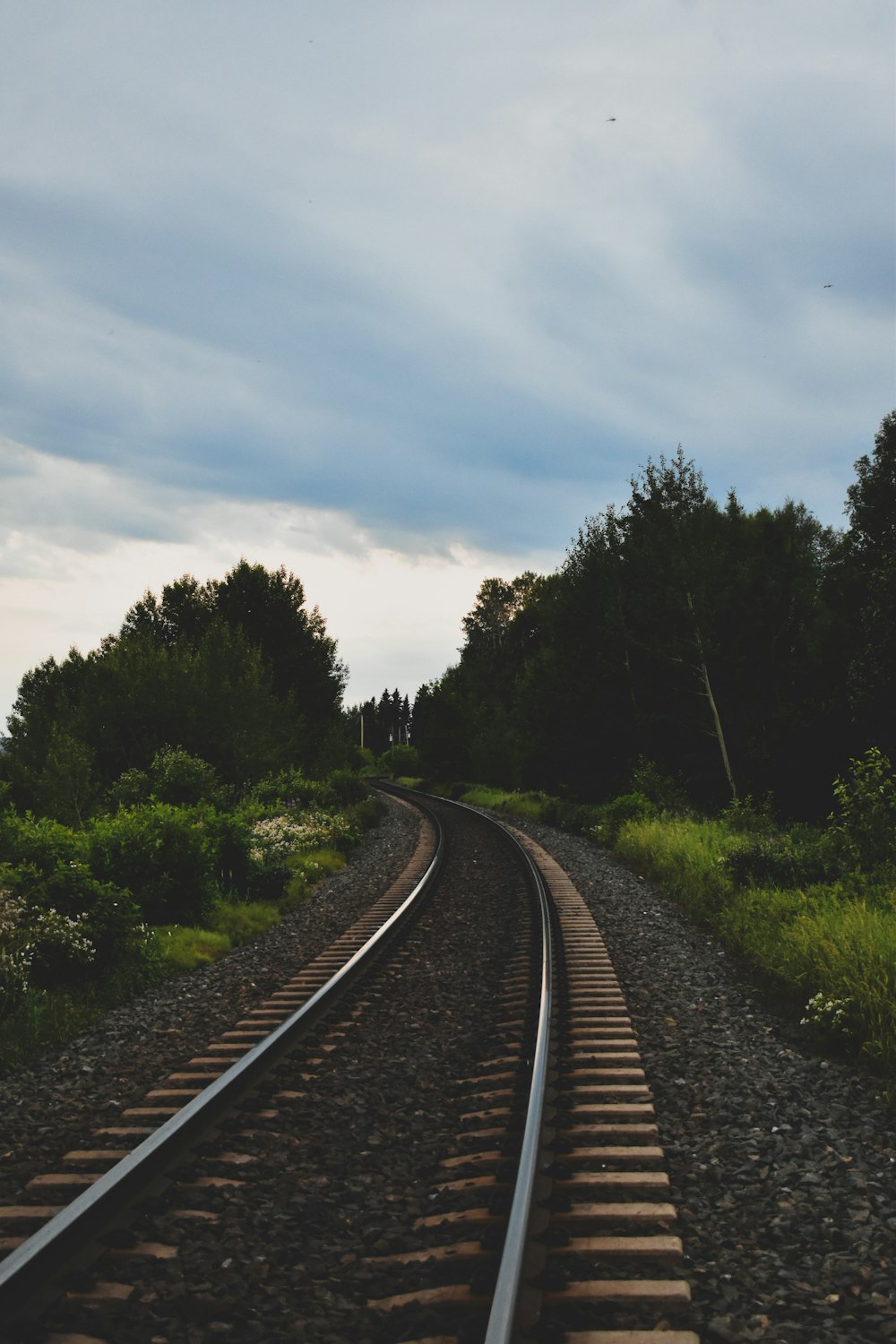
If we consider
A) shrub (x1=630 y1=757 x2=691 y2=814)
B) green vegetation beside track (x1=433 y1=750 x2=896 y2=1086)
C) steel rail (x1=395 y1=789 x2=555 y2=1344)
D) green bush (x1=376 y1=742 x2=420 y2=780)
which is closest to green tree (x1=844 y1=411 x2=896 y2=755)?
shrub (x1=630 y1=757 x2=691 y2=814)

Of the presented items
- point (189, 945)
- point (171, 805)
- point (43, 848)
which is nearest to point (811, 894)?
point (189, 945)

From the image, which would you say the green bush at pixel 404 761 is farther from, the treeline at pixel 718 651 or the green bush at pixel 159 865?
the green bush at pixel 159 865

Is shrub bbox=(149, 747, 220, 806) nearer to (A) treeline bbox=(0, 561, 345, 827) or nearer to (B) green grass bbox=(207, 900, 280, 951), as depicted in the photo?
(A) treeline bbox=(0, 561, 345, 827)

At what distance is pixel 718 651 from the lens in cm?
2852

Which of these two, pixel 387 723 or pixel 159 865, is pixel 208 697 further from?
pixel 387 723

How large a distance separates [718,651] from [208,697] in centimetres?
1735

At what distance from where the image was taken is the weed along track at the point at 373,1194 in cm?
289

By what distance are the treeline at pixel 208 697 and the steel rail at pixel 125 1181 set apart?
1842cm

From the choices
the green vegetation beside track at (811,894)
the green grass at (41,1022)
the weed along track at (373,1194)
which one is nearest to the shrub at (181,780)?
the green vegetation beside track at (811,894)

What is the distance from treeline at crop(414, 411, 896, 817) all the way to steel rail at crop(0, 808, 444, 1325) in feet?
75.0

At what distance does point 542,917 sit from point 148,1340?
25.6 feet

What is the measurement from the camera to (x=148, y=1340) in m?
2.74

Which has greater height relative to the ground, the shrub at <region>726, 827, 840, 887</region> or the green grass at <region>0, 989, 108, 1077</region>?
the shrub at <region>726, 827, 840, 887</region>

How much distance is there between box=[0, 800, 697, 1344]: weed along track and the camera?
2.89m
